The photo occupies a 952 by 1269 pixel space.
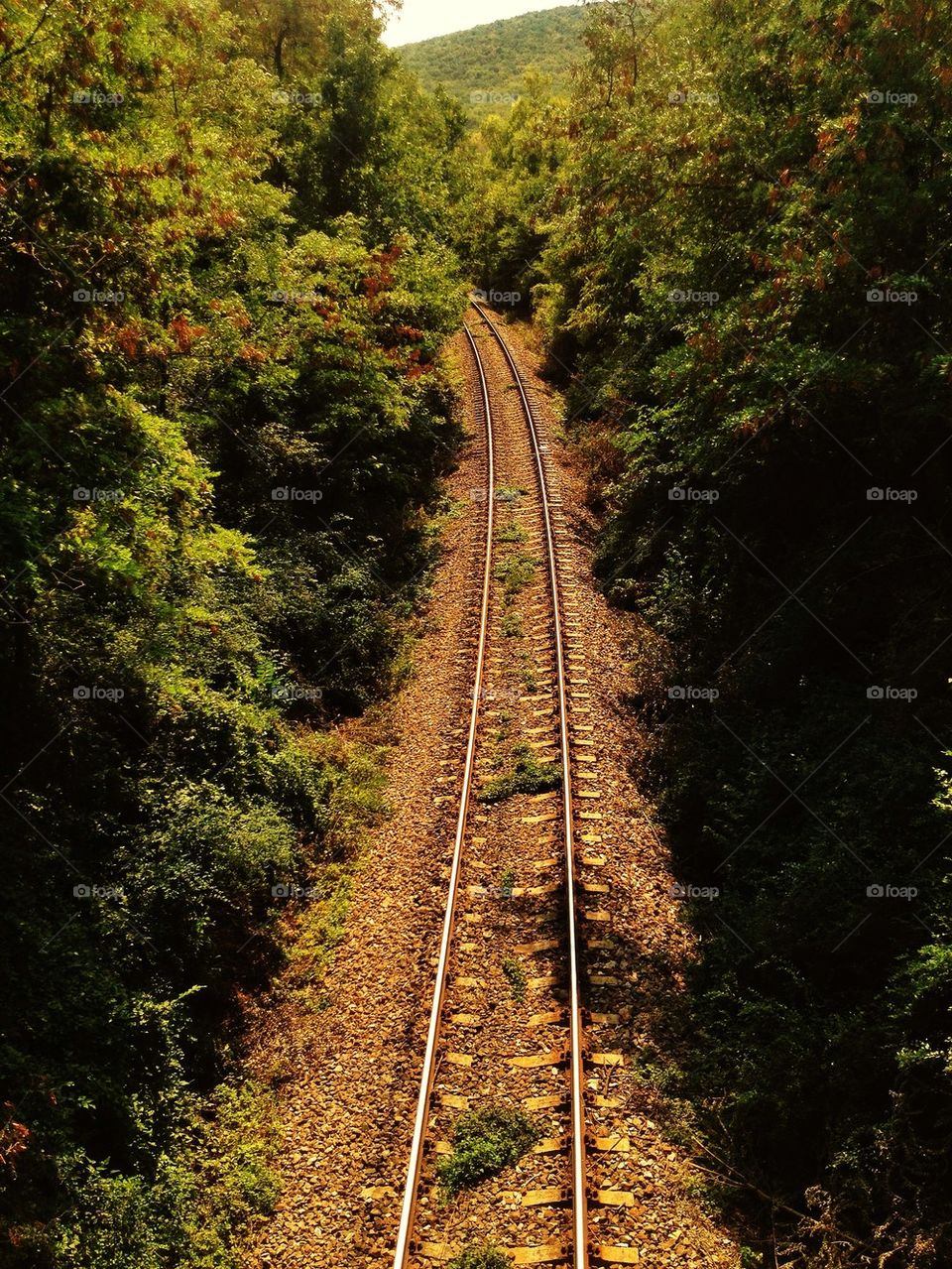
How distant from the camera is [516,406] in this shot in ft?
83.4

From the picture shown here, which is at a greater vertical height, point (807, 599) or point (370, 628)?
point (370, 628)

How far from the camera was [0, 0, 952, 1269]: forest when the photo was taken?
6.00m

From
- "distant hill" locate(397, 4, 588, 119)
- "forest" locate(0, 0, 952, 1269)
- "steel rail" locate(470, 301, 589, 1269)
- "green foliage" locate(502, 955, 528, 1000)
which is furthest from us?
"distant hill" locate(397, 4, 588, 119)

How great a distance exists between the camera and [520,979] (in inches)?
298

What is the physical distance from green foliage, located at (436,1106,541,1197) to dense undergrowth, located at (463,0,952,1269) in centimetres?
140

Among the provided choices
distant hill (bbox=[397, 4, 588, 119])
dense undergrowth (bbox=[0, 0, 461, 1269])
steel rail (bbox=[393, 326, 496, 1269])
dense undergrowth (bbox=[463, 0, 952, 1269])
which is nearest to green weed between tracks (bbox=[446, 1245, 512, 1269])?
steel rail (bbox=[393, 326, 496, 1269])

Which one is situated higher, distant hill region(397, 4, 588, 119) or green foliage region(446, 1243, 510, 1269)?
distant hill region(397, 4, 588, 119)

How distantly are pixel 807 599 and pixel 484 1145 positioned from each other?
742 centimetres

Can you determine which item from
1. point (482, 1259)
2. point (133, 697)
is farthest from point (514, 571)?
point (482, 1259)

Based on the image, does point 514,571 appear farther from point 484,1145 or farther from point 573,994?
point 484,1145

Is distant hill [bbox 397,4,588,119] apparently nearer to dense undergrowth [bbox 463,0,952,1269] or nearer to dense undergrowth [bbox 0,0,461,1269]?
dense undergrowth [bbox 463,0,952,1269]

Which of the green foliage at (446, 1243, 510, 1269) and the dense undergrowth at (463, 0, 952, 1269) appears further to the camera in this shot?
the dense undergrowth at (463, 0, 952, 1269)

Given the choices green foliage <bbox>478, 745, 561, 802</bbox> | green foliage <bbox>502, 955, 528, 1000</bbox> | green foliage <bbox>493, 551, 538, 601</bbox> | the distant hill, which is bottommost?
green foliage <bbox>502, 955, 528, 1000</bbox>

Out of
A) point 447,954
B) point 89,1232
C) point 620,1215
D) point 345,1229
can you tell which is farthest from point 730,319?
point 89,1232
